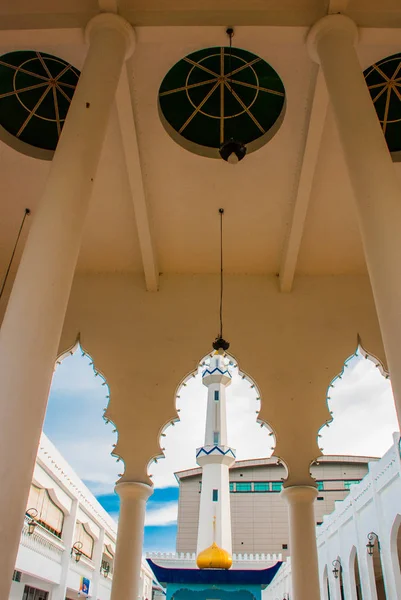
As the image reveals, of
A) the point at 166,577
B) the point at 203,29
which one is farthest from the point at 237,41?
the point at 166,577

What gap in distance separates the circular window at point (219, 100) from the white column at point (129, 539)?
179 inches

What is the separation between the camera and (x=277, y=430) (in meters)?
7.23

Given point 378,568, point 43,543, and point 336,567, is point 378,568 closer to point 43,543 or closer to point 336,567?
point 336,567

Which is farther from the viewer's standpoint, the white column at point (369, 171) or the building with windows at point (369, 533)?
the building with windows at point (369, 533)

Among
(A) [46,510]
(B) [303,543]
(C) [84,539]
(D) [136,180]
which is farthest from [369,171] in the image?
(C) [84,539]

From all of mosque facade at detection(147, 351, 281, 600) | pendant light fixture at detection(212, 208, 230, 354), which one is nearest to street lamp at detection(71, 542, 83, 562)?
mosque facade at detection(147, 351, 281, 600)

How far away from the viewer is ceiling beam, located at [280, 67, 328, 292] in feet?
18.7

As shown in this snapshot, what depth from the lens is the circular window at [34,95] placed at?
6.28m

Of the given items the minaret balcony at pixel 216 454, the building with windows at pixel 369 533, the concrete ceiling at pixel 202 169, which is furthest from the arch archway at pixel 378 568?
the concrete ceiling at pixel 202 169

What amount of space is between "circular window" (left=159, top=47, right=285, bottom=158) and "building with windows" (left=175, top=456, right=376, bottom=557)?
27.3m

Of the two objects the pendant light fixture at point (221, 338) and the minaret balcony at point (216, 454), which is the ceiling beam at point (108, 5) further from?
the minaret balcony at point (216, 454)

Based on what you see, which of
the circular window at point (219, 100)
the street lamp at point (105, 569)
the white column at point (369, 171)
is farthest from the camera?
the street lamp at point (105, 569)

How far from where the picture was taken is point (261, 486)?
103ft

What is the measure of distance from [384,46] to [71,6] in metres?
3.23
